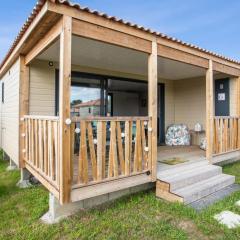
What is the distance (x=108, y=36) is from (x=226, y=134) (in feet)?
12.8

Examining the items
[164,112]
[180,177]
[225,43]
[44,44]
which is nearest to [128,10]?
[164,112]

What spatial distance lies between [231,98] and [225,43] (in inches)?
551

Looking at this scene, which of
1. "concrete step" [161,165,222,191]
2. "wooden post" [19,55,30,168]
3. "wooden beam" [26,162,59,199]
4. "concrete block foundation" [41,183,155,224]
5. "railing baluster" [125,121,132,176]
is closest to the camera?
"wooden beam" [26,162,59,199]

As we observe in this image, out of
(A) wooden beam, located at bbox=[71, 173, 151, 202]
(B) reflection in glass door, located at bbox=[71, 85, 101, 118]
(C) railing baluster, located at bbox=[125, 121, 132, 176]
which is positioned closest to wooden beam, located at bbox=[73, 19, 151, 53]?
(C) railing baluster, located at bbox=[125, 121, 132, 176]

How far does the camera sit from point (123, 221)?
123 inches

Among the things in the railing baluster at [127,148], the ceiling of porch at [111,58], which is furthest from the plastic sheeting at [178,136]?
the railing baluster at [127,148]

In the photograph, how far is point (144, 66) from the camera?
6.00m

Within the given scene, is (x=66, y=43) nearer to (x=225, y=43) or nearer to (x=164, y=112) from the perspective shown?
(x=164, y=112)

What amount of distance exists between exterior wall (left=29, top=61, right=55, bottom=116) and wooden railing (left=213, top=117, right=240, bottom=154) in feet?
12.5

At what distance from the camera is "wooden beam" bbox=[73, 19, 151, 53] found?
304 centimetres

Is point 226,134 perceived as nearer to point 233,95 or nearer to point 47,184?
point 233,95

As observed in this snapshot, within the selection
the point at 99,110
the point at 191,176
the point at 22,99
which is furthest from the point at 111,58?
the point at 191,176

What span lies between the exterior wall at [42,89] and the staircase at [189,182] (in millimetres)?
2977

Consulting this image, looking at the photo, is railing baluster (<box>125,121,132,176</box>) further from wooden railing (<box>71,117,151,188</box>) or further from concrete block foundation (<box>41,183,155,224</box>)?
concrete block foundation (<box>41,183,155,224</box>)
